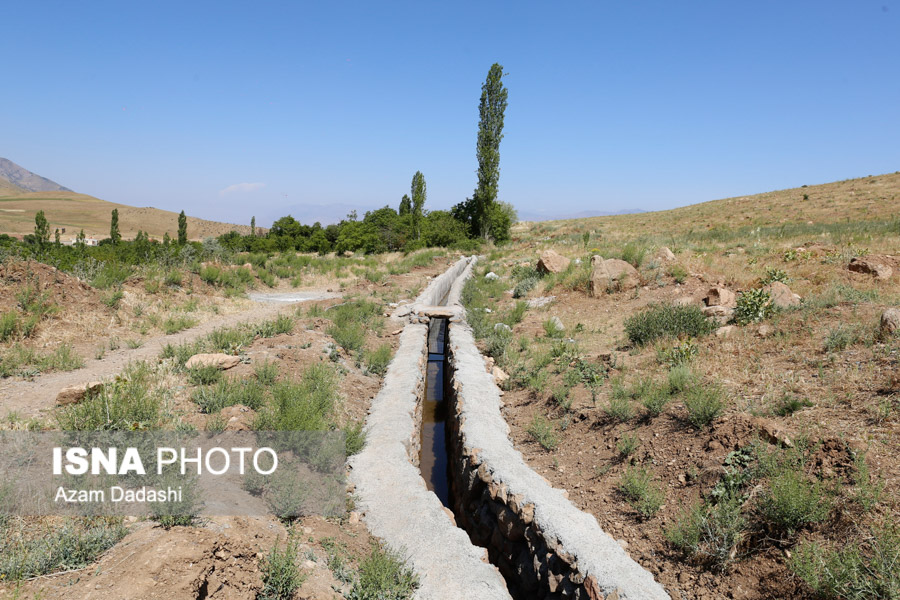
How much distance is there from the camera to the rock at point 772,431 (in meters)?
4.36

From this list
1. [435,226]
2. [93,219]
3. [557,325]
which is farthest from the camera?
[93,219]

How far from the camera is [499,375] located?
29.7ft

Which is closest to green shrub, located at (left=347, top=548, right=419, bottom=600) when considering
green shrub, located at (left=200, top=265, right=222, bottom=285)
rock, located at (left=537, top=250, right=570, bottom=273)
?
green shrub, located at (left=200, top=265, right=222, bottom=285)

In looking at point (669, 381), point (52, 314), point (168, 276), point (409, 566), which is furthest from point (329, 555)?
point (168, 276)

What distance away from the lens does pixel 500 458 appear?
567 cm

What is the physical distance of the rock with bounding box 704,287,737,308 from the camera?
9.66 metres

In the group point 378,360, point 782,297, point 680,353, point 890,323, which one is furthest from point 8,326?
point 782,297

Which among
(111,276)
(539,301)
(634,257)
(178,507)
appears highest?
(634,257)

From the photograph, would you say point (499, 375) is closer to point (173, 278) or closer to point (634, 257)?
point (634, 257)

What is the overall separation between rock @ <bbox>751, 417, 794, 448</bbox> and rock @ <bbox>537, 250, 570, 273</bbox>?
39.6ft

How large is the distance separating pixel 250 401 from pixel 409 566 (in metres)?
3.26

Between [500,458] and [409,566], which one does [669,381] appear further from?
[409,566]

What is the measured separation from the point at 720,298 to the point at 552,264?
7673 millimetres

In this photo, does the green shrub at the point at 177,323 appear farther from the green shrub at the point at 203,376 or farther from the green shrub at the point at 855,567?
the green shrub at the point at 855,567
